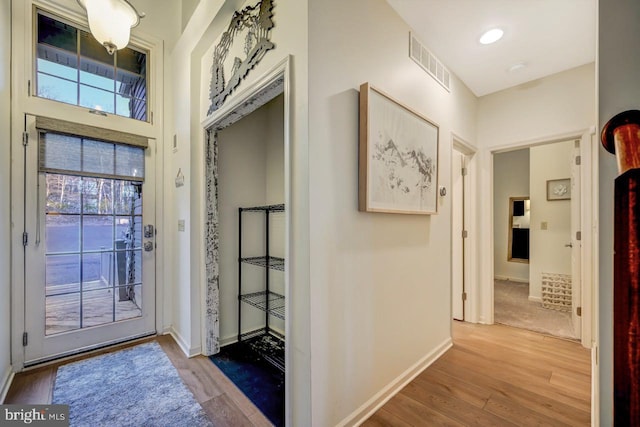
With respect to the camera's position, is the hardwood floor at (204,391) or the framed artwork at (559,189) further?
the framed artwork at (559,189)

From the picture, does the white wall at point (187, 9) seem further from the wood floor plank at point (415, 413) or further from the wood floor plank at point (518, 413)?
the wood floor plank at point (518, 413)

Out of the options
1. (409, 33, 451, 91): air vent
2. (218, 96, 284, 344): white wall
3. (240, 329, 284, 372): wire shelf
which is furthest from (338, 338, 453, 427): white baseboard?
(409, 33, 451, 91): air vent

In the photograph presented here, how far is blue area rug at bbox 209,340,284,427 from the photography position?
5.60 ft

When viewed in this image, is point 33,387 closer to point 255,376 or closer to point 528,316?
point 255,376

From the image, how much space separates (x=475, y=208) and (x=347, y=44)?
2452 millimetres

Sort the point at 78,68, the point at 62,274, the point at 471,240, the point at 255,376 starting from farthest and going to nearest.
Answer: the point at 471,240, the point at 78,68, the point at 62,274, the point at 255,376

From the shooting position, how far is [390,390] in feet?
5.92

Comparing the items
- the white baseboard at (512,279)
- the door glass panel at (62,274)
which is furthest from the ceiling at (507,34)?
the white baseboard at (512,279)

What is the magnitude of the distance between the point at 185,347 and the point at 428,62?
326cm

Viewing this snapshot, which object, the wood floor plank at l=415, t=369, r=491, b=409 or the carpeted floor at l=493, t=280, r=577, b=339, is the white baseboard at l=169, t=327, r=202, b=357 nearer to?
the wood floor plank at l=415, t=369, r=491, b=409

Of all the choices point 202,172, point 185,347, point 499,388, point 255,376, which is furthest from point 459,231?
point 185,347

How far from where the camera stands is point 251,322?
8.93ft

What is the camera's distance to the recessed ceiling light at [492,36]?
2.10 metres

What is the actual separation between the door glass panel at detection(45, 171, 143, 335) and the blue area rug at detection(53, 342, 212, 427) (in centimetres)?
41
